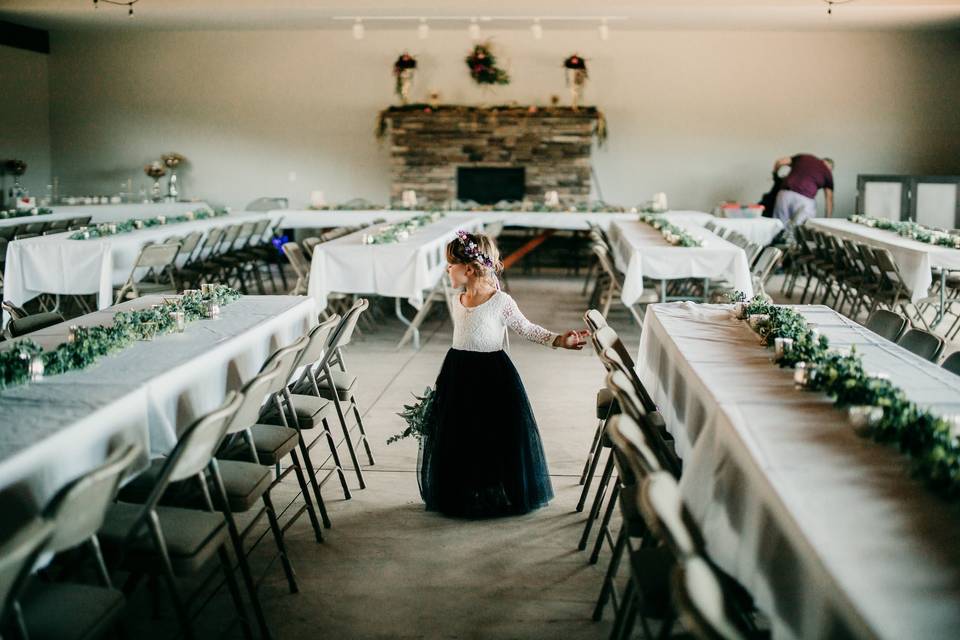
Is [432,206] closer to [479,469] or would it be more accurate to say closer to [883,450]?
[479,469]

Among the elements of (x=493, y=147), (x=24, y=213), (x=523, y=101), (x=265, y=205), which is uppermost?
(x=523, y=101)

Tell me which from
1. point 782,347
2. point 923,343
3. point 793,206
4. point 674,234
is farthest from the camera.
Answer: point 793,206

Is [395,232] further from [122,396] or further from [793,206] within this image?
[793,206]

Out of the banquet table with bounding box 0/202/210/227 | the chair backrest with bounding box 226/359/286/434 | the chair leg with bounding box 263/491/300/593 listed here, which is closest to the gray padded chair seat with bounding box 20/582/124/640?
the chair backrest with bounding box 226/359/286/434

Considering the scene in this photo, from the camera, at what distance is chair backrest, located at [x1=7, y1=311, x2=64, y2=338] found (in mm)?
3930

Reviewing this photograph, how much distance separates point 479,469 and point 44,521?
2.05 metres

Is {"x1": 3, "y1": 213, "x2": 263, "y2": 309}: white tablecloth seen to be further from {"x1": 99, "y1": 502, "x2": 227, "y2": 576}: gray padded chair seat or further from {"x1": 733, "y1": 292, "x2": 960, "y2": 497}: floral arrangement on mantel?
{"x1": 733, "y1": 292, "x2": 960, "y2": 497}: floral arrangement on mantel

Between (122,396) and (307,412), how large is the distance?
1058mm

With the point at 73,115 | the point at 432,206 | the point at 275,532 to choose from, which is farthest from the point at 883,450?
the point at 73,115

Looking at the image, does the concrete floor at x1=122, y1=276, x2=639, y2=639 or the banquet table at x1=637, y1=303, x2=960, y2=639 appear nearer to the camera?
the banquet table at x1=637, y1=303, x2=960, y2=639

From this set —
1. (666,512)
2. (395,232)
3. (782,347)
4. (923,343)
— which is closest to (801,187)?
(395,232)

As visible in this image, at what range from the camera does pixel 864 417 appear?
2.45m

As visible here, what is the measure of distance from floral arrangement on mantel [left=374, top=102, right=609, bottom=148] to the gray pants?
2861 millimetres

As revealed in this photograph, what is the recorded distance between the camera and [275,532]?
306 cm
